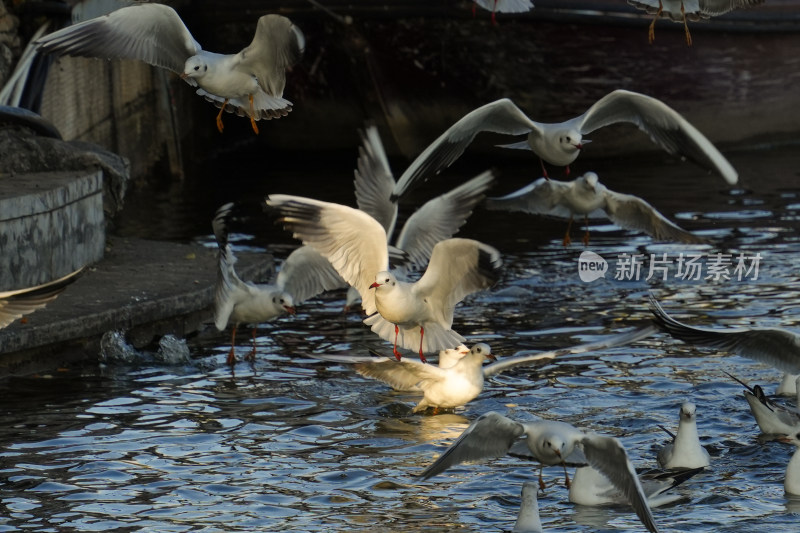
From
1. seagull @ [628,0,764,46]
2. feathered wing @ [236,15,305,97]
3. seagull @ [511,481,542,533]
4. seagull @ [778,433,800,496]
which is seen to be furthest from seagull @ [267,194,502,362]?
seagull @ [628,0,764,46]

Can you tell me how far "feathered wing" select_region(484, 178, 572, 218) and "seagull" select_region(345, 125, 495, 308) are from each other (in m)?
0.41

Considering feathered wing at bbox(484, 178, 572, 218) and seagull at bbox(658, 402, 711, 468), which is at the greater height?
feathered wing at bbox(484, 178, 572, 218)

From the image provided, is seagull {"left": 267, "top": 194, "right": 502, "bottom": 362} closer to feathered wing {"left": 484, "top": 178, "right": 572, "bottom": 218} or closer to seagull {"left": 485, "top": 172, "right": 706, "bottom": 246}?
seagull {"left": 485, "top": 172, "right": 706, "bottom": 246}

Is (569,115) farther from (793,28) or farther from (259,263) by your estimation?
(259,263)

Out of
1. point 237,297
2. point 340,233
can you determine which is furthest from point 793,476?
point 237,297

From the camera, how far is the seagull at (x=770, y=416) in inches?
303

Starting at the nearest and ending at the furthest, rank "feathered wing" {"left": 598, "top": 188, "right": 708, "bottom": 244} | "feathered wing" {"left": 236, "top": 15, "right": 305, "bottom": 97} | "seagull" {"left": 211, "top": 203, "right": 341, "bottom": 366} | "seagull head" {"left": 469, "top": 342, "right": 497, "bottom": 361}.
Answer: "seagull head" {"left": 469, "top": 342, "right": 497, "bottom": 361} < "feathered wing" {"left": 236, "top": 15, "right": 305, "bottom": 97} < "seagull" {"left": 211, "top": 203, "right": 341, "bottom": 366} < "feathered wing" {"left": 598, "top": 188, "right": 708, "bottom": 244}

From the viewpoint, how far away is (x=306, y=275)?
1006 centimetres

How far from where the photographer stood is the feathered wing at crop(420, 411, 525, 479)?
21.5ft

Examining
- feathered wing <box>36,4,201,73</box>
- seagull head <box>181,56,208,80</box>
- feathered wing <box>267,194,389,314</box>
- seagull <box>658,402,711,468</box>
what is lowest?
seagull <box>658,402,711,468</box>

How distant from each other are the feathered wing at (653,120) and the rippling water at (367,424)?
4.87ft

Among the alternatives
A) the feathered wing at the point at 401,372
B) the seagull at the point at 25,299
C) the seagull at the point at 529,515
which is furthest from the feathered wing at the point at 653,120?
the seagull at the point at 25,299

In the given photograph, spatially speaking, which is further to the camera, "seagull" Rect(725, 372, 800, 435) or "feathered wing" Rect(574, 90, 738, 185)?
"feathered wing" Rect(574, 90, 738, 185)

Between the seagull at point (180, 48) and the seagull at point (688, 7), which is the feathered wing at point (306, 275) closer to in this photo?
the seagull at point (180, 48)
